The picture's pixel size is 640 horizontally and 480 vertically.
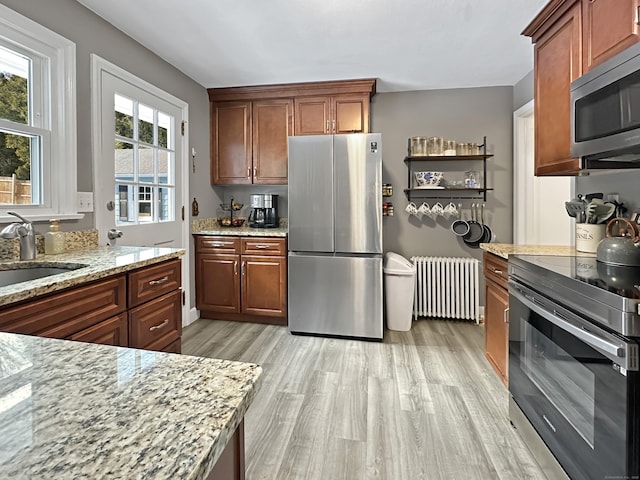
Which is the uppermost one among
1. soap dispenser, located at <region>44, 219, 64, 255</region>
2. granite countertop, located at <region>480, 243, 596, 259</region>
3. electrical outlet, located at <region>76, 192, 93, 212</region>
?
electrical outlet, located at <region>76, 192, 93, 212</region>

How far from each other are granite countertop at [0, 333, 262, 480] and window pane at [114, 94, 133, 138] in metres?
2.27

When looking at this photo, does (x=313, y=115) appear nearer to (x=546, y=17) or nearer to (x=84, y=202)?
(x=546, y=17)

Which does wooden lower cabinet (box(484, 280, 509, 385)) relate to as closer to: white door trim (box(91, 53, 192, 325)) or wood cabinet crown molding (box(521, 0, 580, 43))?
wood cabinet crown molding (box(521, 0, 580, 43))

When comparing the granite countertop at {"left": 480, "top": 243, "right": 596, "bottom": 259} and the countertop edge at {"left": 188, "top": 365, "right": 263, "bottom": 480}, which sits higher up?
the granite countertop at {"left": 480, "top": 243, "right": 596, "bottom": 259}

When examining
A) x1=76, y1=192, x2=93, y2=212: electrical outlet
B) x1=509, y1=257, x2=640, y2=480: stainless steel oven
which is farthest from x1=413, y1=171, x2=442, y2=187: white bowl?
x1=76, y1=192, x2=93, y2=212: electrical outlet

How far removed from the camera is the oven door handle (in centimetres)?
106

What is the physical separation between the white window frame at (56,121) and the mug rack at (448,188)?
2.74m

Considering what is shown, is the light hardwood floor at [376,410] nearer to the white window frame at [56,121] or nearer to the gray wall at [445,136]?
the gray wall at [445,136]

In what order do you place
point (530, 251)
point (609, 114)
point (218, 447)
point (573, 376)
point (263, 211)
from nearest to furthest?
point (218, 447), point (573, 376), point (609, 114), point (530, 251), point (263, 211)

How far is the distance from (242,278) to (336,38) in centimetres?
218

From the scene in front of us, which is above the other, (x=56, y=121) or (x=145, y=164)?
(x=56, y=121)

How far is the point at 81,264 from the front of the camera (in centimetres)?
169

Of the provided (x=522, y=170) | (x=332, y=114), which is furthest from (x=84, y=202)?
(x=522, y=170)

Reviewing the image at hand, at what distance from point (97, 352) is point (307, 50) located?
2.74 m
